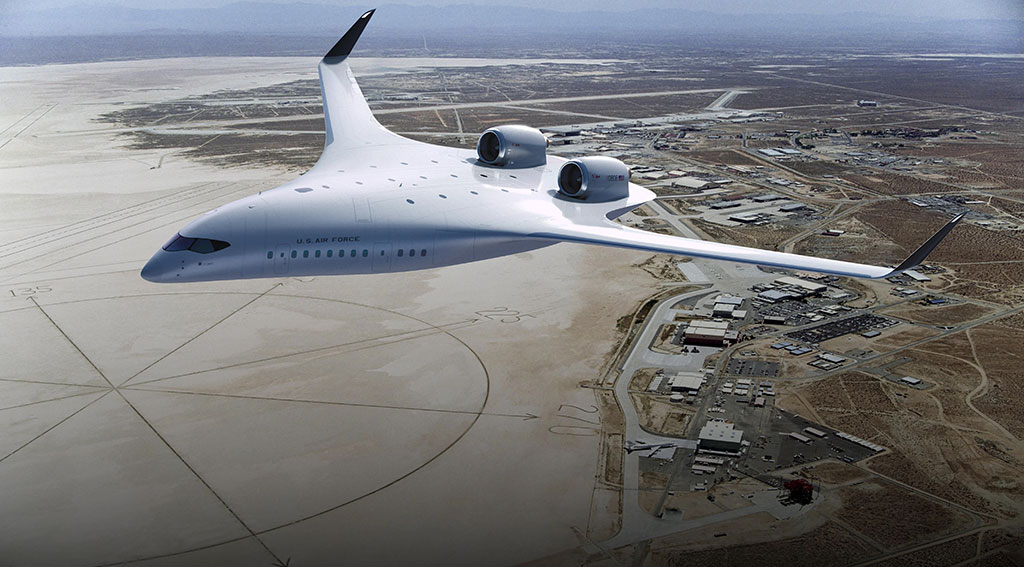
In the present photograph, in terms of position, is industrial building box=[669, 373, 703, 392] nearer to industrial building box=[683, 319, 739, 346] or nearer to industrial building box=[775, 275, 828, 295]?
industrial building box=[683, 319, 739, 346]

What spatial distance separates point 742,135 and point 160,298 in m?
104

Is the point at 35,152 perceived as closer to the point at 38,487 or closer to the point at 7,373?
the point at 7,373

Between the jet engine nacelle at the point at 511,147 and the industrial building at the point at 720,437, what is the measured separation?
2225 centimetres

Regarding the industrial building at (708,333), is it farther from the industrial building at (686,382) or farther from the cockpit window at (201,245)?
the cockpit window at (201,245)

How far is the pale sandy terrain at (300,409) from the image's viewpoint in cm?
3269

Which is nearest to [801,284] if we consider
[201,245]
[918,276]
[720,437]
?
[918,276]

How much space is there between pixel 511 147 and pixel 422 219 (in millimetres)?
13068

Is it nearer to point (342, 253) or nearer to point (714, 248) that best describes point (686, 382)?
point (714, 248)

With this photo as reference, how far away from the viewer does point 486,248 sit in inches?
1750

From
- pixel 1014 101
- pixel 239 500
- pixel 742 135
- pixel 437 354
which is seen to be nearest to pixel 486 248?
pixel 437 354

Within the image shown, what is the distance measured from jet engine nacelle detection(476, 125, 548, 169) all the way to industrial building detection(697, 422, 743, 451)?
22246 mm

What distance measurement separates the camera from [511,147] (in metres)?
54.5

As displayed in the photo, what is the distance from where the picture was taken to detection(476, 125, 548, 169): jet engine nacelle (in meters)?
54.3

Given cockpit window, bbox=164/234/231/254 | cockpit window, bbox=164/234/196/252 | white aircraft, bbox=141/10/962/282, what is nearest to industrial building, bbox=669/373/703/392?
white aircraft, bbox=141/10/962/282
